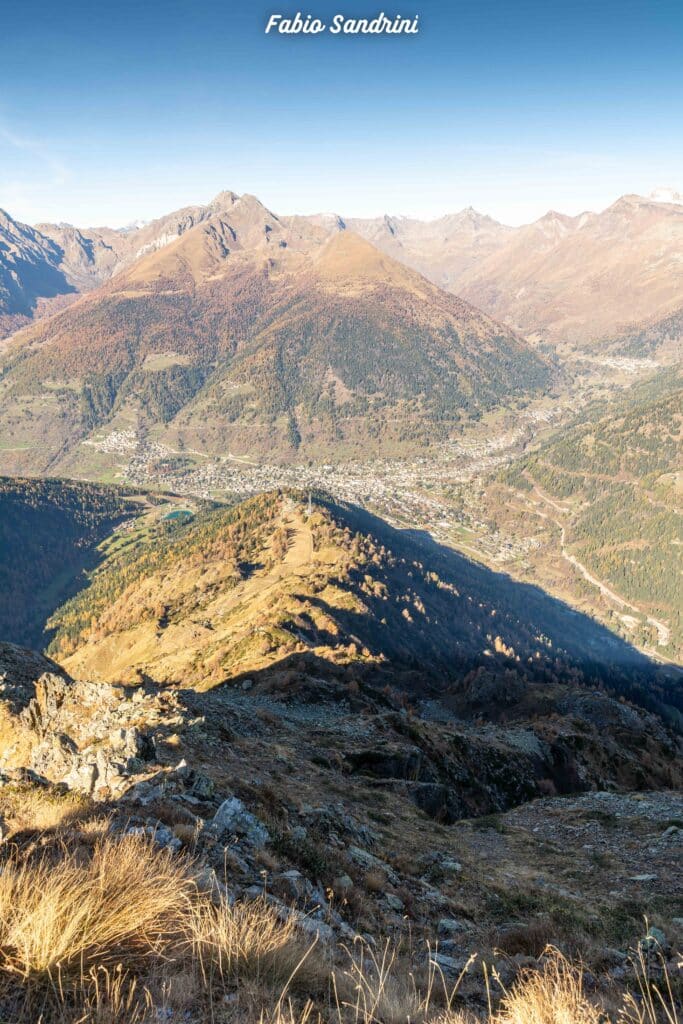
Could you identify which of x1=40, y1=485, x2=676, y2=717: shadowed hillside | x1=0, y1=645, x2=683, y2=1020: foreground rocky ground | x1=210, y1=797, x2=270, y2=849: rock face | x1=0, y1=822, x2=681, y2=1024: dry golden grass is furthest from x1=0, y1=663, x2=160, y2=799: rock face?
x1=40, y1=485, x2=676, y2=717: shadowed hillside

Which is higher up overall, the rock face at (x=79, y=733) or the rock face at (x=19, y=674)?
the rock face at (x=79, y=733)

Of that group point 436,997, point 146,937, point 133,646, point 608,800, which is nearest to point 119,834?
point 146,937

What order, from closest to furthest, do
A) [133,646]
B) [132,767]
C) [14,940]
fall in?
1. [14,940]
2. [132,767]
3. [133,646]

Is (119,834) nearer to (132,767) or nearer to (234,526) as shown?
(132,767)

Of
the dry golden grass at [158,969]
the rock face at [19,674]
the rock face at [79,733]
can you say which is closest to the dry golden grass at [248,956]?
the dry golden grass at [158,969]

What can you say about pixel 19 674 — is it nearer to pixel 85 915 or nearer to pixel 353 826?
pixel 353 826

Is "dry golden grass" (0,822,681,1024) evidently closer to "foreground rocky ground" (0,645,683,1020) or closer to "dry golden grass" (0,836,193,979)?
"dry golden grass" (0,836,193,979)

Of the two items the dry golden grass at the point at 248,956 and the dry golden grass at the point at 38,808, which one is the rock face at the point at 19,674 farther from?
the dry golden grass at the point at 248,956

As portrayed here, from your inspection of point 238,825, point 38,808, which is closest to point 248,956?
point 38,808

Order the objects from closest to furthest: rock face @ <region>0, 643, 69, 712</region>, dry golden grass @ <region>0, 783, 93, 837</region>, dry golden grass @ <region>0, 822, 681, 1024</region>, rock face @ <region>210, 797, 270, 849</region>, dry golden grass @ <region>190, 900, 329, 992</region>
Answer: dry golden grass @ <region>0, 822, 681, 1024</region>
dry golden grass @ <region>190, 900, 329, 992</region>
dry golden grass @ <region>0, 783, 93, 837</region>
rock face @ <region>210, 797, 270, 849</region>
rock face @ <region>0, 643, 69, 712</region>

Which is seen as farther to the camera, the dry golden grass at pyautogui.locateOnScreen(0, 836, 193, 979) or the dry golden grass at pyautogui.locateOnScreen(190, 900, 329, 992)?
the dry golden grass at pyautogui.locateOnScreen(190, 900, 329, 992)

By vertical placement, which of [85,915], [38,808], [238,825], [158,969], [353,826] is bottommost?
[353,826]
